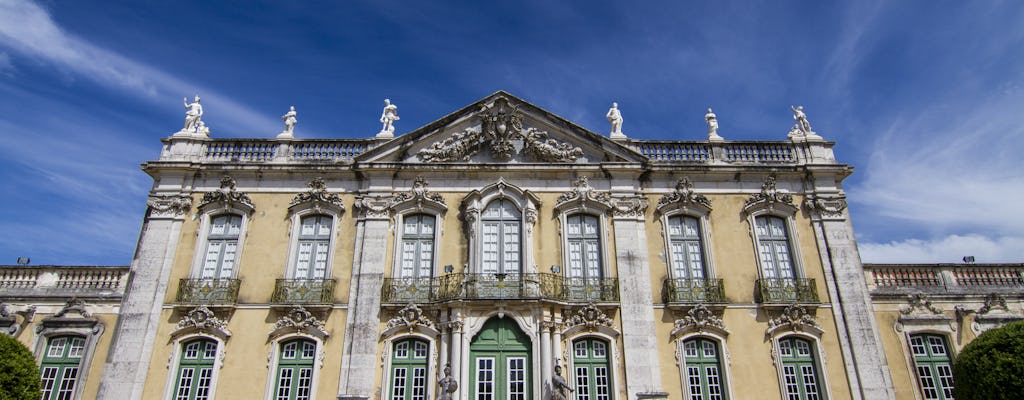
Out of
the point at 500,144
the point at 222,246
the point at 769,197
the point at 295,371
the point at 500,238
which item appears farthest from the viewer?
the point at 500,144

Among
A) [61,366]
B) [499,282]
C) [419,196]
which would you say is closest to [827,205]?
[499,282]

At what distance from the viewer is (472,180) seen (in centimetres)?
1652

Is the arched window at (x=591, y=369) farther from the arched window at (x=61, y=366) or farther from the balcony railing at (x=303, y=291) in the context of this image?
the arched window at (x=61, y=366)

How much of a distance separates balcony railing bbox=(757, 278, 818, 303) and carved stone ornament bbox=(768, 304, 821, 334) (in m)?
0.23

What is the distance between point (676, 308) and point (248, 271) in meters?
10.5

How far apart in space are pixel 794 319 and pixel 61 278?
1830 centimetres

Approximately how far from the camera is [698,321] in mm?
14797

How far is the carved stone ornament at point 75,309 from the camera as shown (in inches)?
596

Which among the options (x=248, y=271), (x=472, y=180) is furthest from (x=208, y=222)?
(x=472, y=180)

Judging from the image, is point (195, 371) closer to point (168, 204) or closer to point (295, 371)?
point (295, 371)

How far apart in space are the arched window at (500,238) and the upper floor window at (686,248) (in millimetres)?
3940

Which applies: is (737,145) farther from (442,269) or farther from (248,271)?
(248,271)

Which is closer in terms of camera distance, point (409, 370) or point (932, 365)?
point (409, 370)

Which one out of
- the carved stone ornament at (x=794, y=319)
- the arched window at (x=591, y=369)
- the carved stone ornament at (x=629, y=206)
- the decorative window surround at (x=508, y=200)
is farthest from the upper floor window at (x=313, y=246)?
the carved stone ornament at (x=794, y=319)
